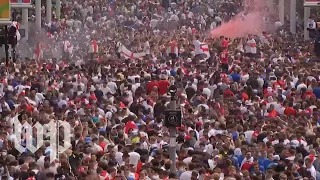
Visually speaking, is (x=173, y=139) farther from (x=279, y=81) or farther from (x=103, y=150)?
(x=279, y=81)

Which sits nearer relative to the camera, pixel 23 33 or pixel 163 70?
pixel 163 70

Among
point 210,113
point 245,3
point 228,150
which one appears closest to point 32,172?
point 228,150

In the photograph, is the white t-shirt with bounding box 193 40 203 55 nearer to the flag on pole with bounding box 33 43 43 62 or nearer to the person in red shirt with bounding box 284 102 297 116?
the flag on pole with bounding box 33 43 43 62

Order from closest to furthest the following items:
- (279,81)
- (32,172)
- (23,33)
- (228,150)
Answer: (32,172)
(228,150)
(279,81)
(23,33)

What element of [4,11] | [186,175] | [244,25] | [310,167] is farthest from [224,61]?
[244,25]

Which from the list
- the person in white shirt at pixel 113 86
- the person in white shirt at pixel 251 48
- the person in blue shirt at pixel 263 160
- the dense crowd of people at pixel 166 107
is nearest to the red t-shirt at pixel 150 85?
the dense crowd of people at pixel 166 107

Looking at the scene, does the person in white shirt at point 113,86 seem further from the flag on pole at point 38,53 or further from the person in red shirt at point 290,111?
the flag on pole at point 38,53

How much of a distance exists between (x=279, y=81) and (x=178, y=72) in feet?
9.63

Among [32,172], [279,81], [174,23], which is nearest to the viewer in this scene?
[32,172]

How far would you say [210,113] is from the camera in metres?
27.2
